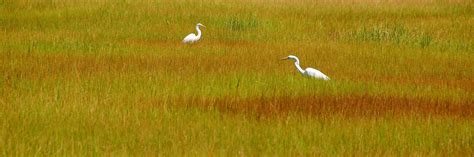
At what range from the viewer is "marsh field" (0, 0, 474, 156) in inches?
243

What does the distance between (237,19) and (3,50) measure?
6.36 meters

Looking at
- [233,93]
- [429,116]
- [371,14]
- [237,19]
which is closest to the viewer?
[429,116]

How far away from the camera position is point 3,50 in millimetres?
12773

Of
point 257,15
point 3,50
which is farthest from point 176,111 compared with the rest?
point 257,15

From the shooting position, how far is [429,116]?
7.08 m

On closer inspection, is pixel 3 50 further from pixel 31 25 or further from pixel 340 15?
pixel 340 15

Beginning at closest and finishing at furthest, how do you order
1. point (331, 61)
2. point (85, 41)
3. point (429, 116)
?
point (429, 116)
point (331, 61)
point (85, 41)

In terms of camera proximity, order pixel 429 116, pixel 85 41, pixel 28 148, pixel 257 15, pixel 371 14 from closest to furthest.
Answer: pixel 28 148 < pixel 429 116 < pixel 85 41 < pixel 257 15 < pixel 371 14

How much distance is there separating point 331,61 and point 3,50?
4.67 m

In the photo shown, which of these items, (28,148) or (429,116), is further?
(429,116)

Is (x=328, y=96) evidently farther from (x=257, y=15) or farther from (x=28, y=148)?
(x=257, y=15)

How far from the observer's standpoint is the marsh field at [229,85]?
6.17 m

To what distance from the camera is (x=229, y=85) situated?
9305mm

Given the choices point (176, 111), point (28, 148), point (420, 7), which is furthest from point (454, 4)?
point (28, 148)
